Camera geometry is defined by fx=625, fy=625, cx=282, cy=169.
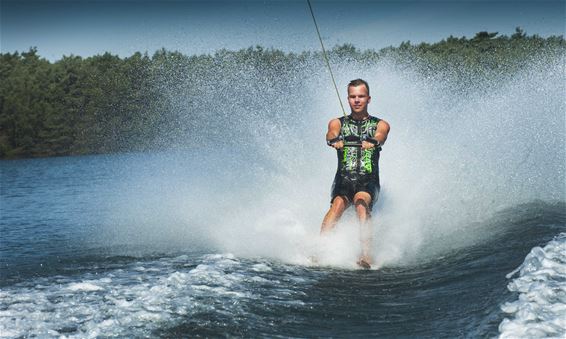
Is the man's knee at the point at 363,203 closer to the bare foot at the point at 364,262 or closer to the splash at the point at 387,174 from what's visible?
the splash at the point at 387,174

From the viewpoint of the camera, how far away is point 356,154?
24.2 ft

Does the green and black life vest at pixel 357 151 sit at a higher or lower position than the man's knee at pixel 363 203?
higher

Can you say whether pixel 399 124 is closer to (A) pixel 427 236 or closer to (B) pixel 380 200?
(B) pixel 380 200

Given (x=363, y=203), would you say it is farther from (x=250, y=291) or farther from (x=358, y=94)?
(x=250, y=291)

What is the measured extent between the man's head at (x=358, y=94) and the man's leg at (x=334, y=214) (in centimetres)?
109

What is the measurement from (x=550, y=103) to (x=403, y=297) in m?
9.03

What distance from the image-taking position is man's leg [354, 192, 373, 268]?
654cm

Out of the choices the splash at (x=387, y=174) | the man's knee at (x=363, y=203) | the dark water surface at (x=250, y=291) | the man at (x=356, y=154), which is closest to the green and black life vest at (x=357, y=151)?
the man at (x=356, y=154)

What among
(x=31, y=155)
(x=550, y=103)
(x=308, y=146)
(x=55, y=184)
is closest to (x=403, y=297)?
(x=308, y=146)

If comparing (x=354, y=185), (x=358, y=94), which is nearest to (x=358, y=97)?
(x=358, y=94)

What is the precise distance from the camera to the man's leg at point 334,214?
275 inches

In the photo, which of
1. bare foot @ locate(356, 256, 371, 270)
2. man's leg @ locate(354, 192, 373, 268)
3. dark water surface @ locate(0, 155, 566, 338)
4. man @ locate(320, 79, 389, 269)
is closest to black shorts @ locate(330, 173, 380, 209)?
man @ locate(320, 79, 389, 269)

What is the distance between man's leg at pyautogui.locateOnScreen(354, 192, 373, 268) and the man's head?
1.05 metres

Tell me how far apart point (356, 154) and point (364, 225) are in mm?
982
